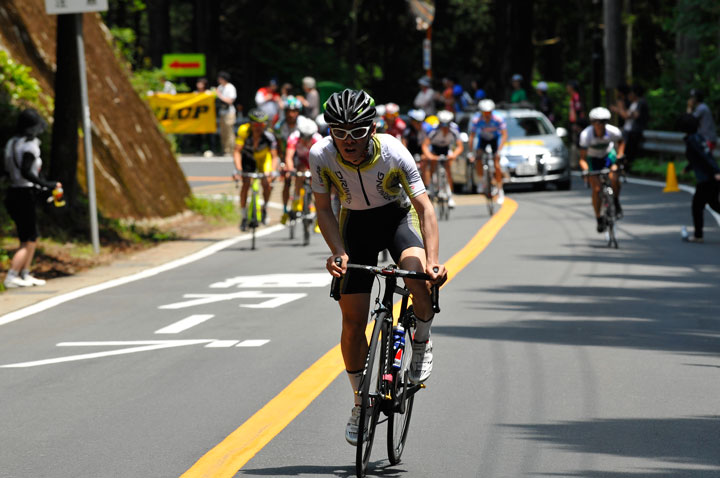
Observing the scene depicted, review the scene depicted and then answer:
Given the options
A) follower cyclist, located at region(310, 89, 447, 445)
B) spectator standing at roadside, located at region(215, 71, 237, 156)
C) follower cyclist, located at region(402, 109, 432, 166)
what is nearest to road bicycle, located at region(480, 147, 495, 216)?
follower cyclist, located at region(402, 109, 432, 166)

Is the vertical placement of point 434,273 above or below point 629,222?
above

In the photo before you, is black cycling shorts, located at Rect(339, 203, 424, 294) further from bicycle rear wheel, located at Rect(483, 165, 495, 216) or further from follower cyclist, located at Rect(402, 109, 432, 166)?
follower cyclist, located at Rect(402, 109, 432, 166)

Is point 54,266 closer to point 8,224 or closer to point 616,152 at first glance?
point 8,224

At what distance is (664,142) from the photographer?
1253 inches

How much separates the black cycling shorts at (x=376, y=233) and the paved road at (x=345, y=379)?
985 mm

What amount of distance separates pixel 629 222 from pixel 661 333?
1062cm

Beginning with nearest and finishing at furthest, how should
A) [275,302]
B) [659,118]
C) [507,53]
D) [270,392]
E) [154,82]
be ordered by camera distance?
[270,392] → [275,302] → [659,118] → [154,82] → [507,53]

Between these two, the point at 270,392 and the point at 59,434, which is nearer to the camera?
the point at 59,434

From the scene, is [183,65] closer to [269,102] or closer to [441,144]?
[269,102]

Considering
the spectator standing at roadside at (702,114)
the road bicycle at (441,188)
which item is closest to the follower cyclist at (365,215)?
the road bicycle at (441,188)

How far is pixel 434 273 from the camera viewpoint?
6285 mm

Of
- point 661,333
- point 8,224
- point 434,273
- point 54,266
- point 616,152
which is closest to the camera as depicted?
point 434,273

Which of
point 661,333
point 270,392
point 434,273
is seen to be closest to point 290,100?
point 661,333

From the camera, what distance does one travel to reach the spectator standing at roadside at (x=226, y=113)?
35.6 meters
